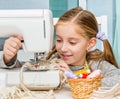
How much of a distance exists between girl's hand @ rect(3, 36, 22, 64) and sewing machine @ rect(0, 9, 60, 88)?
0.07m

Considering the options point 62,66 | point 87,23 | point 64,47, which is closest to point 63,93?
point 62,66

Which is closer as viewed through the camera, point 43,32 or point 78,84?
point 78,84

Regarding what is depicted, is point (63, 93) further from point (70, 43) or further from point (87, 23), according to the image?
point (87, 23)

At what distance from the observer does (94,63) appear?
1465mm

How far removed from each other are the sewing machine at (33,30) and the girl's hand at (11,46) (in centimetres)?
7

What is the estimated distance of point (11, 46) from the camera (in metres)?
1.27

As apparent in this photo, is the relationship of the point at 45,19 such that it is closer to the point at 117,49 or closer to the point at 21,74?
the point at 21,74

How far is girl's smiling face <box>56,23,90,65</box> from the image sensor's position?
4.40 ft

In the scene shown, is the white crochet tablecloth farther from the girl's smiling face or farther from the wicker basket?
the girl's smiling face

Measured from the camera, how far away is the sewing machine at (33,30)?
1131 mm

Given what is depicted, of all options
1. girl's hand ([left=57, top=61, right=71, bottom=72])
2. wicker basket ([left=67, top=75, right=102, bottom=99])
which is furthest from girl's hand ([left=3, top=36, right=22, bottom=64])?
wicker basket ([left=67, top=75, right=102, bottom=99])

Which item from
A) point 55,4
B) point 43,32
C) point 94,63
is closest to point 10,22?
point 43,32

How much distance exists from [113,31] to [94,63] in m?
0.84

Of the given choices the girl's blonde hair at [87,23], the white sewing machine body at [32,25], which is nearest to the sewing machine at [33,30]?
the white sewing machine body at [32,25]
